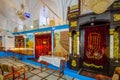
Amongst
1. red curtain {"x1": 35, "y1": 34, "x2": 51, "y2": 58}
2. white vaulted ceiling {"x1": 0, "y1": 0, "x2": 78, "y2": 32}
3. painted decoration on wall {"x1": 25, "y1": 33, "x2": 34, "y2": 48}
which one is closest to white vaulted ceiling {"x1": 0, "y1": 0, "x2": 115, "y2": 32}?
white vaulted ceiling {"x1": 0, "y1": 0, "x2": 78, "y2": 32}

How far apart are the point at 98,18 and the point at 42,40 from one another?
5.06 meters

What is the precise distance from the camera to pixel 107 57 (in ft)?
13.8

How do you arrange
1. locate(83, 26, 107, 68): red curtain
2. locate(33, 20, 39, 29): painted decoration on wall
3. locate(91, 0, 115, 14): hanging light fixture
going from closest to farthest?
locate(91, 0, 115, 14): hanging light fixture, locate(83, 26, 107, 68): red curtain, locate(33, 20, 39, 29): painted decoration on wall

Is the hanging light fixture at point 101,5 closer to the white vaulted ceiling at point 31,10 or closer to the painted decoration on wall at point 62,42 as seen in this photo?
the white vaulted ceiling at point 31,10

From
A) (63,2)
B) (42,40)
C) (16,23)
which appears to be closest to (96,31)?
(63,2)

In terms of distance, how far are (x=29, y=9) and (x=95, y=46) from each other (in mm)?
7323

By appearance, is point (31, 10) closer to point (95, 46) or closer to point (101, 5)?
point (95, 46)

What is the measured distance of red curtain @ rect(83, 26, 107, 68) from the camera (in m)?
4.34

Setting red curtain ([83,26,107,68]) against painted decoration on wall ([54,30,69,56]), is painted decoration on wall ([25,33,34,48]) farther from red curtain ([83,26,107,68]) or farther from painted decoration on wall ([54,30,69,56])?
red curtain ([83,26,107,68])

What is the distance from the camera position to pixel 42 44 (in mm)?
8195

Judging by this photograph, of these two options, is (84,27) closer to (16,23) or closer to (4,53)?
(16,23)

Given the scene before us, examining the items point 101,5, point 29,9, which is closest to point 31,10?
point 29,9

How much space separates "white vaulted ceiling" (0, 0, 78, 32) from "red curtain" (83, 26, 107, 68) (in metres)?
3.13

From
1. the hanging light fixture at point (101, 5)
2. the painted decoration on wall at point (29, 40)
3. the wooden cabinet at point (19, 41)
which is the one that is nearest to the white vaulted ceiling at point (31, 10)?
the painted decoration on wall at point (29, 40)
